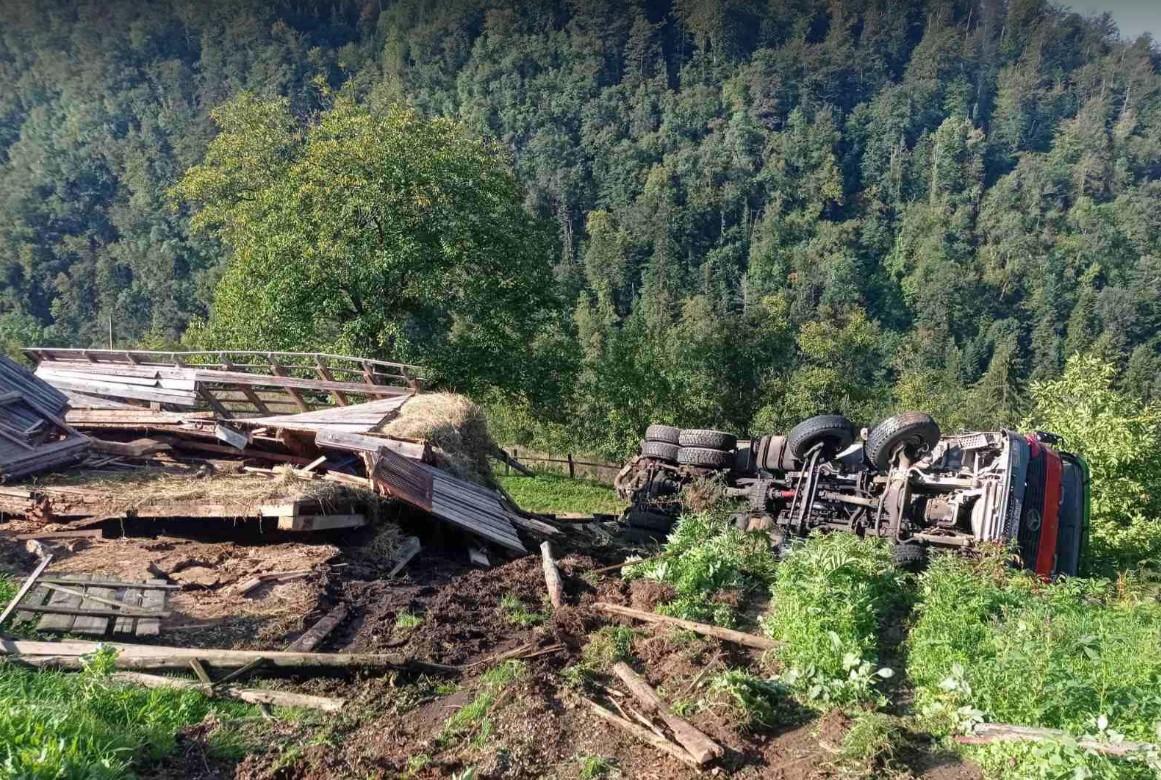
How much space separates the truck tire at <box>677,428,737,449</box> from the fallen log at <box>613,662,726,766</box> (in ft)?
19.5

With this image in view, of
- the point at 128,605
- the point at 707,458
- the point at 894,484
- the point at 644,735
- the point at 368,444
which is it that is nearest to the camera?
the point at 644,735

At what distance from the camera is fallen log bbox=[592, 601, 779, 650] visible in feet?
22.0

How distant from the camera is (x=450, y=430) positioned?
1125cm

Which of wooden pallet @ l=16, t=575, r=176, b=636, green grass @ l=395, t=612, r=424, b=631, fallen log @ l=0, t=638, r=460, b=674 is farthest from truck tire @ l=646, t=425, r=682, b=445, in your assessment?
wooden pallet @ l=16, t=575, r=176, b=636

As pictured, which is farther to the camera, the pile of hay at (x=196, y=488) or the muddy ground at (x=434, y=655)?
the pile of hay at (x=196, y=488)

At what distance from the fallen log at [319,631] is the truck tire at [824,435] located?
21.6 feet

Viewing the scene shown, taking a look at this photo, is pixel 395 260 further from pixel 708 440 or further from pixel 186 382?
pixel 708 440

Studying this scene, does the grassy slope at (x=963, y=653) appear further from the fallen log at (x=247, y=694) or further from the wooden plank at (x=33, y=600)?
the wooden plank at (x=33, y=600)

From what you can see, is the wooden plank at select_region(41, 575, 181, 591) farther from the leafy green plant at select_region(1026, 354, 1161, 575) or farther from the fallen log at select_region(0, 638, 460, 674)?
the leafy green plant at select_region(1026, 354, 1161, 575)

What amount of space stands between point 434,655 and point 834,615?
332 centimetres

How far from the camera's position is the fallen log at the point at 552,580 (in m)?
7.96

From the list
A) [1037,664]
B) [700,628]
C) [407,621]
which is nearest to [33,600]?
[407,621]

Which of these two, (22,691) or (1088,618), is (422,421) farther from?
(1088,618)

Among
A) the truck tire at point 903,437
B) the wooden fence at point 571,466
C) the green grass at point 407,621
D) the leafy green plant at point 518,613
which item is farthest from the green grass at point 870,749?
the wooden fence at point 571,466
